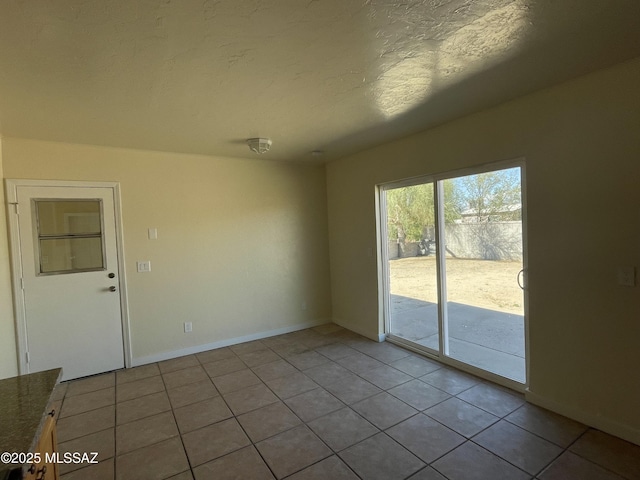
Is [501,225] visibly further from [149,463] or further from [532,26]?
[149,463]

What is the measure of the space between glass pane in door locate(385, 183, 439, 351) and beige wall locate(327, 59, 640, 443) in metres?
0.82

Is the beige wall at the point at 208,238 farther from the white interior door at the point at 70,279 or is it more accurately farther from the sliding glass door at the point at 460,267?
the sliding glass door at the point at 460,267

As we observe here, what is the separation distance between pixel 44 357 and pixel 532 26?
15.5 ft

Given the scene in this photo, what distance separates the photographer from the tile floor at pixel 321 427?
1991 mm

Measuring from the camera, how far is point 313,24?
60.9 inches

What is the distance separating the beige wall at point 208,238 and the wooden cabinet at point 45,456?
2.29 metres

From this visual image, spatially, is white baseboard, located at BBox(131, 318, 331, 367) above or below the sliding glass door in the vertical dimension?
below

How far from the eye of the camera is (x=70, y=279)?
332 centimetres

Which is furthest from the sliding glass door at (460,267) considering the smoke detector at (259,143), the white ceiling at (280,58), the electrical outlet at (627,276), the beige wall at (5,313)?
the beige wall at (5,313)

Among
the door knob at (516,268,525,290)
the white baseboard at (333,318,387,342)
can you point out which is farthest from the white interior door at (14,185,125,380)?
the door knob at (516,268,525,290)

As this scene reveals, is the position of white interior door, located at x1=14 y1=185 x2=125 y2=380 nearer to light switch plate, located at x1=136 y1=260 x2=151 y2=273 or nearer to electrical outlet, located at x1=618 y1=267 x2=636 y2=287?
light switch plate, located at x1=136 y1=260 x2=151 y2=273

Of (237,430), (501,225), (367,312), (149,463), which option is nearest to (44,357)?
(149,463)

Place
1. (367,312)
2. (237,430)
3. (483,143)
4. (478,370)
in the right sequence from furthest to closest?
(367,312), (478,370), (483,143), (237,430)

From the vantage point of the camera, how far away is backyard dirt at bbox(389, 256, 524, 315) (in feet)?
9.35
